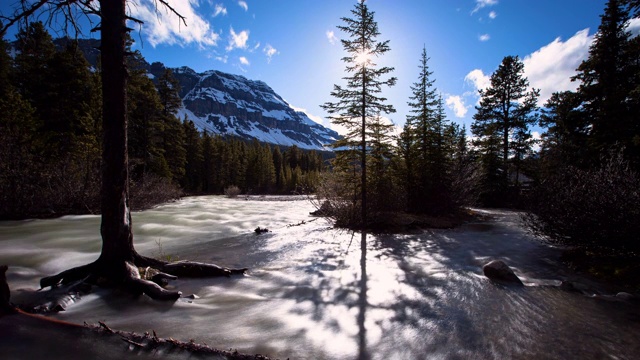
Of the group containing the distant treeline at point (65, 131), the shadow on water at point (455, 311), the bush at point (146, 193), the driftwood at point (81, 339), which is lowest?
the shadow on water at point (455, 311)

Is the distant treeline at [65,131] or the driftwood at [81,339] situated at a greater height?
the distant treeline at [65,131]

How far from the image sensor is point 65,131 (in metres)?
25.0

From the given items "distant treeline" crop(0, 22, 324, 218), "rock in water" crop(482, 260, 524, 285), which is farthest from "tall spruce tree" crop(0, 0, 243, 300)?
"rock in water" crop(482, 260, 524, 285)

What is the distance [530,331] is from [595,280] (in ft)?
13.7

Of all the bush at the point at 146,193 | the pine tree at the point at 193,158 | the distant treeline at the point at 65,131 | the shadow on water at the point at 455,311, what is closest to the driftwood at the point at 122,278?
the shadow on water at the point at 455,311

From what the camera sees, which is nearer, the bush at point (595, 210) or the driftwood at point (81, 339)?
the driftwood at point (81, 339)

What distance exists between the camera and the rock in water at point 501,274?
6621mm

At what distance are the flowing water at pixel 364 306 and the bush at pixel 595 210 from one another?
107 cm

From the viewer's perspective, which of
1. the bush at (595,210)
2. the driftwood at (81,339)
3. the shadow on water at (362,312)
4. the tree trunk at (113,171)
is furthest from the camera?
the bush at (595,210)

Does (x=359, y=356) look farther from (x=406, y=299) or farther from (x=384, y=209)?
(x=384, y=209)

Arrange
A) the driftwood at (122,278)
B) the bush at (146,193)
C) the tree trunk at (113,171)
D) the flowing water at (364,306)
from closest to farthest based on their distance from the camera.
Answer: the flowing water at (364,306) → the driftwood at (122,278) → the tree trunk at (113,171) → the bush at (146,193)

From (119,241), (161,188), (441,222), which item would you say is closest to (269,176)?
(161,188)

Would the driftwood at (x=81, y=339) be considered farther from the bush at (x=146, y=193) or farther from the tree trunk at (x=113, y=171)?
the bush at (x=146, y=193)

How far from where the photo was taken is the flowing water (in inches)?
148
